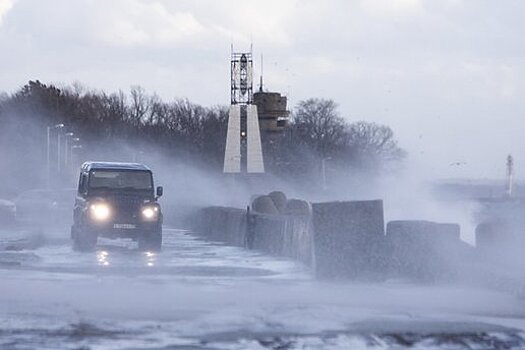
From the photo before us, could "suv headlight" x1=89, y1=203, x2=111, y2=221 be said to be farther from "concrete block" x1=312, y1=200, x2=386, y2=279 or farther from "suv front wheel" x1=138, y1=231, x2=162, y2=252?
"concrete block" x1=312, y1=200, x2=386, y2=279

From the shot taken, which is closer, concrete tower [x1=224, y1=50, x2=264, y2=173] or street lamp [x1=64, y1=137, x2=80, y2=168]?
concrete tower [x1=224, y1=50, x2=264, y2=173]

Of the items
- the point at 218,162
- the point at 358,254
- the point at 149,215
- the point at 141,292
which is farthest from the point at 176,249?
the point at 218,162

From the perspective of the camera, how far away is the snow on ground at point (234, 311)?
1521 cm

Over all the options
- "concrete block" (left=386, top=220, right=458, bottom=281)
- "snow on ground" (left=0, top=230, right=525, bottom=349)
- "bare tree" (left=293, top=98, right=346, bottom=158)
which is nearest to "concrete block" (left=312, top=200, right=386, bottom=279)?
"concrete block" (left=386, top=220, right=458, bottom=281)

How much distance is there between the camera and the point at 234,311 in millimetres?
18234

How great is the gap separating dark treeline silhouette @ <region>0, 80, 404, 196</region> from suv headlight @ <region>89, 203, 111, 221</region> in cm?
7596

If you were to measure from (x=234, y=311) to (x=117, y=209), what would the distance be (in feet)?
61.3

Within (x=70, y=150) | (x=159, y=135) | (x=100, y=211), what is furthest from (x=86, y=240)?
(x=159, y=135)

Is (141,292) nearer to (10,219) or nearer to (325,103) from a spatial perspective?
(10,219)

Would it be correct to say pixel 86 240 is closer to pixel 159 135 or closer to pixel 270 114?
pixel 270 114

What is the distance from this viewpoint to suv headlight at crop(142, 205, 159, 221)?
36.6m

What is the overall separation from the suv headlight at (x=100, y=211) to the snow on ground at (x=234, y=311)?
317 inches

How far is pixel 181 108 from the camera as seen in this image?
17288 centimetres

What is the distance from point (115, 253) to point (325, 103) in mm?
139371
